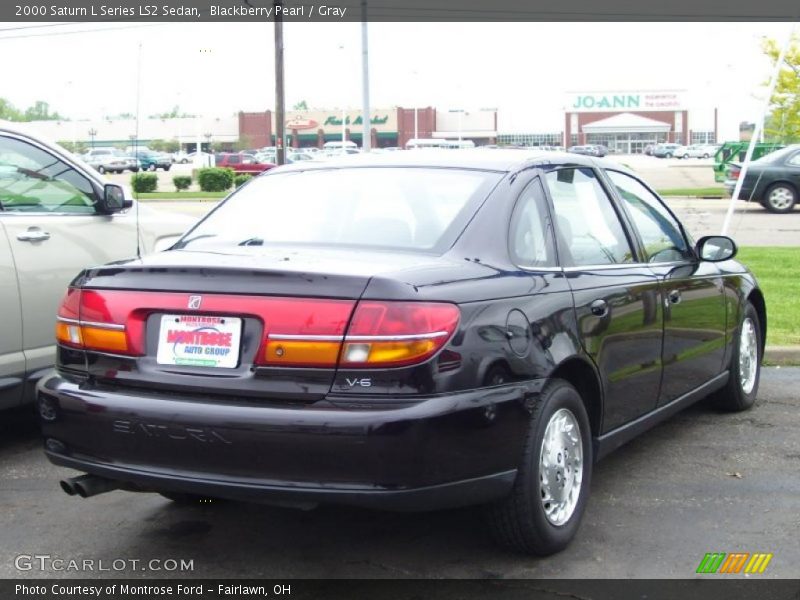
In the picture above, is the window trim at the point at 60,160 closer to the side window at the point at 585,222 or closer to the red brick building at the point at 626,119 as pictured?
the side window at the point at 585,222

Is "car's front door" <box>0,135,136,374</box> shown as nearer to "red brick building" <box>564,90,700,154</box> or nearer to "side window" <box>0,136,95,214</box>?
"side window" <box>0,136,95,214</box>

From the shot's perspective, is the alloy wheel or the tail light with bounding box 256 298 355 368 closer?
the tail light with bounding box 256 298 355 368

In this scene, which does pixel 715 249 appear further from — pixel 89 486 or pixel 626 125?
pixel 626 125

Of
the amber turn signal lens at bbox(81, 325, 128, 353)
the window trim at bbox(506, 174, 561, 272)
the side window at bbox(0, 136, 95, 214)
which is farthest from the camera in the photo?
the side window at bbox(0, 136, 95, 214)

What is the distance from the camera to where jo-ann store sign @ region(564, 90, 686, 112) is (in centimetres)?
7300

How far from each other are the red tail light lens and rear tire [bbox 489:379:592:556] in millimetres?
606

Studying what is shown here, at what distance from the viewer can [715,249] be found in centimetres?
580

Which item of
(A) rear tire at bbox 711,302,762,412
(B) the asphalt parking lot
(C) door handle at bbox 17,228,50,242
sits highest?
(C) door handle at bbox 17,228,50,242

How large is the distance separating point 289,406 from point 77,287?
1.13 meters

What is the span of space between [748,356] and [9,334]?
4.44 meters

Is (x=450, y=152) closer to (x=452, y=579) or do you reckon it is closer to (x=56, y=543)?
(x=452, y=579)

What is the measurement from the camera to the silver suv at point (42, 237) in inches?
223

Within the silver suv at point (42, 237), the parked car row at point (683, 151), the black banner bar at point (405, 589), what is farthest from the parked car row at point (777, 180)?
the parked car row at point (683, 151)

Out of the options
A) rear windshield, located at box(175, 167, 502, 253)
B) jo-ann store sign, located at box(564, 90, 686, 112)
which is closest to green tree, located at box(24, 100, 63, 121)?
rear windshield, located at box(175, 167, 502, 253)
